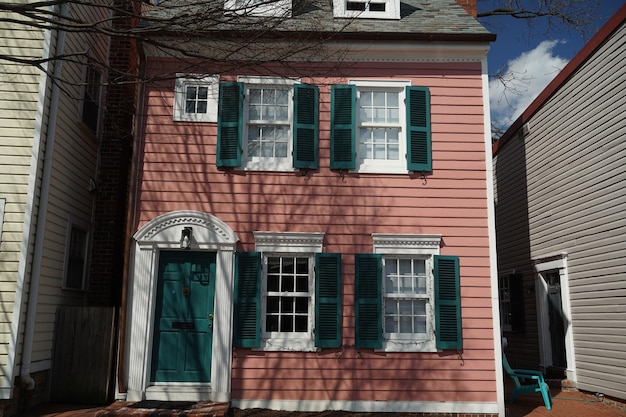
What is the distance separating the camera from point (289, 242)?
26.6ft

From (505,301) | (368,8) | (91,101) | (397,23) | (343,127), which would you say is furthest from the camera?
(505,301)

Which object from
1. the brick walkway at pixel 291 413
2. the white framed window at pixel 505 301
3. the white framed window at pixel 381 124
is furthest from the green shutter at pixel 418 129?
the white framed window at pixel 505 301

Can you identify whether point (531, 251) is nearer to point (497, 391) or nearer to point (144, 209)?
point (497, 391)

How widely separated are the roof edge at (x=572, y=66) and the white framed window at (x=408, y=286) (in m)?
4.77

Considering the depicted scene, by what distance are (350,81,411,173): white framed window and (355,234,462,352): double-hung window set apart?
1.32m

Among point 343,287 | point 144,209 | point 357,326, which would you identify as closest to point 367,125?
point 343,287

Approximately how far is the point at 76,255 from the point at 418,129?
638 centimetres

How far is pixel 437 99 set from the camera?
857cm

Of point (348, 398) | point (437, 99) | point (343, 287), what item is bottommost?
point (348, 398)

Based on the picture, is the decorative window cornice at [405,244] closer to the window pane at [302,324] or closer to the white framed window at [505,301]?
the window pane at [302,324]

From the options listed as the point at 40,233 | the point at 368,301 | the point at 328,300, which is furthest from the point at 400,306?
the point at 40,233

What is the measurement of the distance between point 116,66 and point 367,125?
5485mm

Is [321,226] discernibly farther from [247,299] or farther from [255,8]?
[255,8]

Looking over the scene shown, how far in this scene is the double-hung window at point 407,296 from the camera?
7.86m
